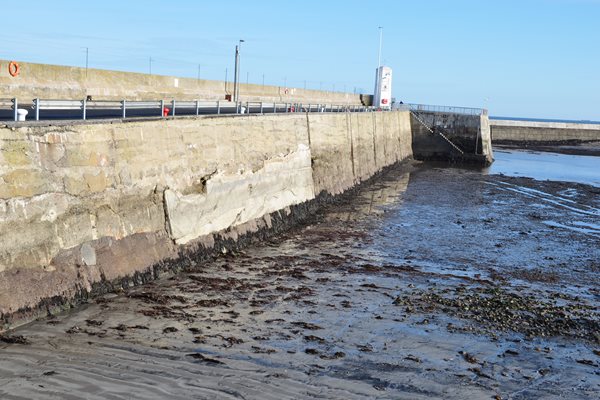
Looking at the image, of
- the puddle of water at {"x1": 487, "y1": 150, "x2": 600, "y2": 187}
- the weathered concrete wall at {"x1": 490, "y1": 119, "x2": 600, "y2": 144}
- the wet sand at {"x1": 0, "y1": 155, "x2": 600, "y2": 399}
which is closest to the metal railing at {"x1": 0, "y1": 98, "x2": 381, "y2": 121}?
the wet sand at {"x1": 0, "y1": 155, "x2": 600, "y2": 399}

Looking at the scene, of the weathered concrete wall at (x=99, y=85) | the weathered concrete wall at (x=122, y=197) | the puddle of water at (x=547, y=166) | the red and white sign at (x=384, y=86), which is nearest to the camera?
the weathered concrete wall at (x=122, y=197)

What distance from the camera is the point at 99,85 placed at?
30672mm

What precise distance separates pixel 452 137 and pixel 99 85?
92.7 feet

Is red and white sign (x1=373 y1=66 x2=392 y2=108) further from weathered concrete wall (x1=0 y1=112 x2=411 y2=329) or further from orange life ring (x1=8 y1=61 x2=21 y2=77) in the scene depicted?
weathered concrete wall (x1=0 y1=112 x2=411 y2=329)

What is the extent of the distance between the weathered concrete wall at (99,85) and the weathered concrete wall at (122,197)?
4.72 metres

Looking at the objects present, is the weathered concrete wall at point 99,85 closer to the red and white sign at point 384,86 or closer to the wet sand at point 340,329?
the wet sand at point 340,329

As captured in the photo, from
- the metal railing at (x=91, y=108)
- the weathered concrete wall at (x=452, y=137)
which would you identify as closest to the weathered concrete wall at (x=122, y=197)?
the metal railing at (x=91, y=108)

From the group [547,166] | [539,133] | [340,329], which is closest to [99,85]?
[340,329]

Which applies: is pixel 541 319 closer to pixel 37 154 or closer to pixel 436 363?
pixel 436 363

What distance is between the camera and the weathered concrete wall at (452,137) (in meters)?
50.1

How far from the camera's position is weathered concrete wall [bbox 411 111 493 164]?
50094 mm

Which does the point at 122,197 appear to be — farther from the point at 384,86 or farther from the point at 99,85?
the point at 384,86

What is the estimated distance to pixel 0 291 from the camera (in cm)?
973

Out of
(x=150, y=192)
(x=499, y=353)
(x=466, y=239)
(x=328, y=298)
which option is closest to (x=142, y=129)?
(x=150, y=192)
